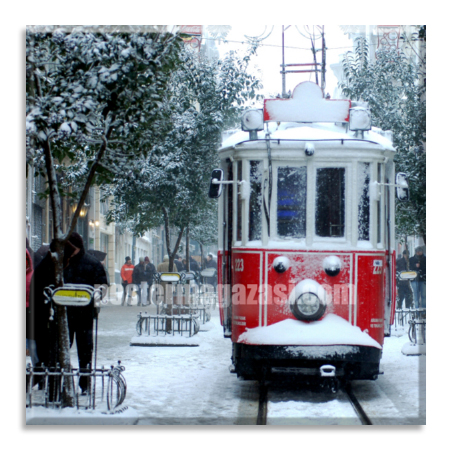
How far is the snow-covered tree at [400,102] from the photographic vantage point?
776 cm

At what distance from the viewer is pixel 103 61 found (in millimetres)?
7281

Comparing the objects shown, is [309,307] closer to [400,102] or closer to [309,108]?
[309,108]

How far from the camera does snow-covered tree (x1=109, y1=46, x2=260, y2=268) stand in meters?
8.02

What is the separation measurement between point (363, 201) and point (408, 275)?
81 cm

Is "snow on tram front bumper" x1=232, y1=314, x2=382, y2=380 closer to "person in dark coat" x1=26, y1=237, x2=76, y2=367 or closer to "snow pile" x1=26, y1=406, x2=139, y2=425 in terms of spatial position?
"snow pile" x1=26, y1=406, x2=139, y2=425

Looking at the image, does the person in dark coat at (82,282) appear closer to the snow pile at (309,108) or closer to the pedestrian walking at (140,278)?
the pedestrian walking at (140,278)

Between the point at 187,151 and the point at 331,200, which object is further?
the point at 187,151

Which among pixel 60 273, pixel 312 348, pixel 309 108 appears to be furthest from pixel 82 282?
pixel 309 108

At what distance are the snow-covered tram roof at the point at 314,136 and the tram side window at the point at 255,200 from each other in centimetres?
20

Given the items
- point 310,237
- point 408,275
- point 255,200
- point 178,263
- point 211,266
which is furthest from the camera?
point 211,266

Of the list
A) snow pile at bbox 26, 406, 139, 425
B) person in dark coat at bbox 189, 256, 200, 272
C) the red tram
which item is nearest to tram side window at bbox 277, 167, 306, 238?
the red tram

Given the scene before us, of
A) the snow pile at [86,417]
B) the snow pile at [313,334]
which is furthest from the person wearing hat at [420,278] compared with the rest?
the snow pile at [86,417]

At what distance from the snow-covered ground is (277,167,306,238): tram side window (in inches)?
41.9

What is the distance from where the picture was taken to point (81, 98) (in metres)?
7.28
